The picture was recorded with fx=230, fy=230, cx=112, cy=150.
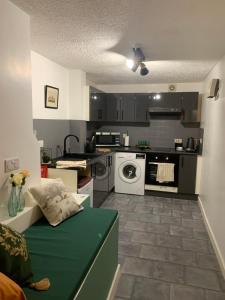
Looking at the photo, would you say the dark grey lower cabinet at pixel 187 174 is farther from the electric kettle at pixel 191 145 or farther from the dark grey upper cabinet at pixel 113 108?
the dark grey upper cabinet at pixel 113 108

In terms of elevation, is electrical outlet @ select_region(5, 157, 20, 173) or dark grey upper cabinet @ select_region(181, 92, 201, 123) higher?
dark grey upper cabinet @ select_region(181, 92, 201, 123)

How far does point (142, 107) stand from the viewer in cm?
497

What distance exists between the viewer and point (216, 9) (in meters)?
1.81

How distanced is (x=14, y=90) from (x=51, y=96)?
5.55 ft

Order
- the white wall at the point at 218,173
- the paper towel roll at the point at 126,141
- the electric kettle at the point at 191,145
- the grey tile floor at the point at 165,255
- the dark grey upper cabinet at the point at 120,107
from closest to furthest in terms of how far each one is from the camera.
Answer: the grey tile floor at the point at 165,255 → the white wall at the point at 218,173 → the electric kettle at the point at 191,145 → the dark grey upper cabinet at the point at 120,107 → the paper towel roll at the point at 126,141

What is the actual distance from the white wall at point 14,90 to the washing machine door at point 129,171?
9.33ft

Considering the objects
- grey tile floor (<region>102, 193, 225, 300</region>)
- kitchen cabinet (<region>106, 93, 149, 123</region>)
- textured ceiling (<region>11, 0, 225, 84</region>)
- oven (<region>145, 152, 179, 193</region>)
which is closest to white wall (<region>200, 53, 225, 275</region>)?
grey tile floor (<region>102, 193, 225, 300</region>)

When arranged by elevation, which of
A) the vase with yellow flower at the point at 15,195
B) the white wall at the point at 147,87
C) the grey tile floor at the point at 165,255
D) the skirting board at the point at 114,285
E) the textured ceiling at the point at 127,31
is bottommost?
the grey tile floor at the point at 165,255

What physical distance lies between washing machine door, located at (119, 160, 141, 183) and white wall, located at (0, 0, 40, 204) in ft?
9.33

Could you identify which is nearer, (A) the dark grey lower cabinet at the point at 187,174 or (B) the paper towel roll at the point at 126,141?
(A) the dark grey lower cabinet at the point at 187,174

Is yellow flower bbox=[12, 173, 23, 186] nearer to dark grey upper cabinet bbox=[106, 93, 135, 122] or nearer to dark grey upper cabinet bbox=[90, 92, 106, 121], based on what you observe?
dark grey upper cabinet bbox=[90, 92, 106, 121]

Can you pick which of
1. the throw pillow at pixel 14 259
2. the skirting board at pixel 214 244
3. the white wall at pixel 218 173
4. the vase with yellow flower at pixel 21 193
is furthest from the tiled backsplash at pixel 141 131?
the throw pillow at pixel 14 259

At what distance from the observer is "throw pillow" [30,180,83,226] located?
1.90 metres

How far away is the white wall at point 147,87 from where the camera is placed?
195 inches
